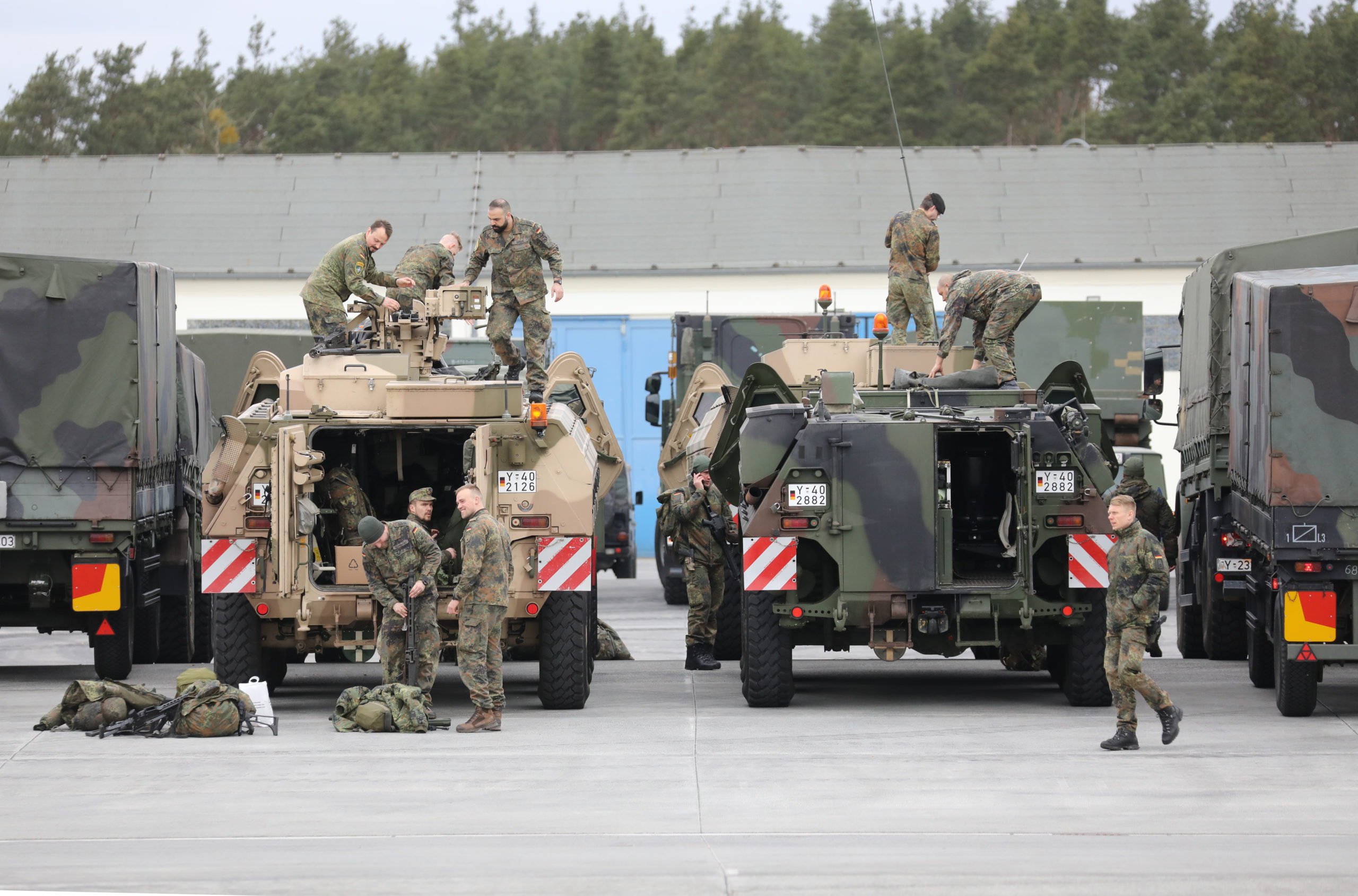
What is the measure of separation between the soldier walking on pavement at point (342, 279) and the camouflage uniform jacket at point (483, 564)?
430cm

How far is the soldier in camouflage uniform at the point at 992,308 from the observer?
1486cm

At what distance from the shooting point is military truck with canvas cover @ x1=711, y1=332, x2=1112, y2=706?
1247 centimetres

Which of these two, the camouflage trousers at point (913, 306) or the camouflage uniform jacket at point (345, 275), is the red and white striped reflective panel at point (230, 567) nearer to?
the camouflage uniform jacket at point (345, 275)

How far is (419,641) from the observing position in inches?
485

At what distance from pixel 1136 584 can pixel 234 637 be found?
19.4 feet

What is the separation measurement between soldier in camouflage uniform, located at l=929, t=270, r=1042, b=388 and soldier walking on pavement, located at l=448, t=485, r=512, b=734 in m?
4.37

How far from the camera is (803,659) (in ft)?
56.3

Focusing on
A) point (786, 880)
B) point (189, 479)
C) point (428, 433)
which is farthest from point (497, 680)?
point (189, 479)

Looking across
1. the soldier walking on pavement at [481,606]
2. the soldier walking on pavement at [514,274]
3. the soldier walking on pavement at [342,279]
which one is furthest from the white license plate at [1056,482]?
the soldier walking on pavement at [342,279]

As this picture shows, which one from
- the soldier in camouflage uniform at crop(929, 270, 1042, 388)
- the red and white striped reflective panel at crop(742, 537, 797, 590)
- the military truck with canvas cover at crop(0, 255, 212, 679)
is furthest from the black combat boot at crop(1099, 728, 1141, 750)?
the military truck with canvas cover at crop(0, 255, 212, 679)

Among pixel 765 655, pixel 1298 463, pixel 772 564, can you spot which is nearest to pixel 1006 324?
pixel 1298 463

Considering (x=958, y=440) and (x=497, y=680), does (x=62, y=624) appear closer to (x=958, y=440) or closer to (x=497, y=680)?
(x=497, y=680)

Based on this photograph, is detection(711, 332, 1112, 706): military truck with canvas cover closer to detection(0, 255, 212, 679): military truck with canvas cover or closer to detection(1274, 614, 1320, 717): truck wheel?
detection(1274, 614, 1320, 717): truck wheel

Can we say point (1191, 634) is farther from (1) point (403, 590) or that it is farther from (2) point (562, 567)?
(1) point (403, 590)
